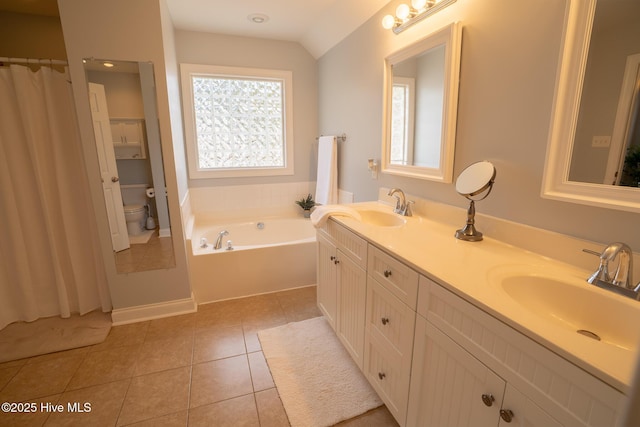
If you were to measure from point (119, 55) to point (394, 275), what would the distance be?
7.21ft

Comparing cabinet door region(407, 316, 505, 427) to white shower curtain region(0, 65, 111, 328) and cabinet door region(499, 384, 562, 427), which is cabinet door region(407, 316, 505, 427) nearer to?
cabinet door region(499, 384, 562, 427)

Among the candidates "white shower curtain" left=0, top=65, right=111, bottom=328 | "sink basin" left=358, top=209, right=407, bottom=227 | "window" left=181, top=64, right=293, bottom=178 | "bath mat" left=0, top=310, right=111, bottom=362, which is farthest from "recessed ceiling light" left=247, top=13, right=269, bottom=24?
"bath mat" left=0, top=310, right=111, bottom=362

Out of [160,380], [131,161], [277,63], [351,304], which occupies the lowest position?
[160,380]

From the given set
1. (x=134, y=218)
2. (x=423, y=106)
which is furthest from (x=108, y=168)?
(x=423, y=106)

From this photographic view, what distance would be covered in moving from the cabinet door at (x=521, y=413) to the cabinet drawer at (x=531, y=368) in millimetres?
16

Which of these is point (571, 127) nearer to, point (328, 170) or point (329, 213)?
point (329, 213)

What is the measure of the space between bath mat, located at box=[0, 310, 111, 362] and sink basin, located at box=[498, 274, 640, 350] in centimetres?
254

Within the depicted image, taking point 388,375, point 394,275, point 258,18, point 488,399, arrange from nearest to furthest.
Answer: point 488,399, point 394,275, point 388,375, point 258,18

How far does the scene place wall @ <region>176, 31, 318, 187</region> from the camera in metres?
3.08

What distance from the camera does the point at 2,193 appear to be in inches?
A: 79.7

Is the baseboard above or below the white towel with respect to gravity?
below

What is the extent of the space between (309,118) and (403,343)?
2946 millimetres

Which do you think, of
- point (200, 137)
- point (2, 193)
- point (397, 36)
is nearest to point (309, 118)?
point (200, 137)

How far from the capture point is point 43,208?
2.11 m
